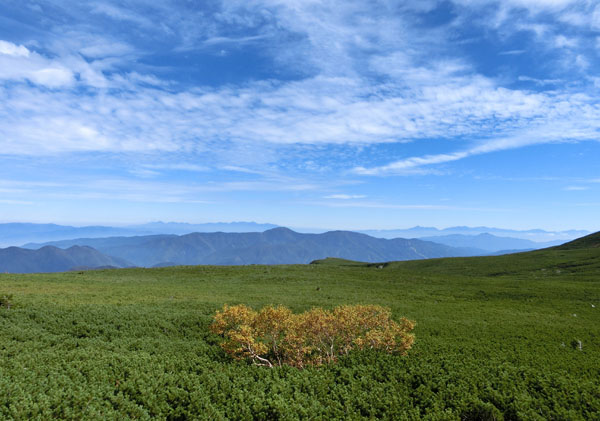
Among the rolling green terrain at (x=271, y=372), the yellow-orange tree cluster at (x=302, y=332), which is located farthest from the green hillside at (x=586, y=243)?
the yellow-orange tree cluster at (x=302, y=332)

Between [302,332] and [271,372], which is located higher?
[302,332]

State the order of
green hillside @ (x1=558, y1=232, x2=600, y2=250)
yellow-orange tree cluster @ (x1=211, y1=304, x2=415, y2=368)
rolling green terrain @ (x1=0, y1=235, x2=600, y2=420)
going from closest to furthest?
rolling green terrain @ (x1=0, y1=235, x2=600, y2=420)
yellow-orange tree cluster @ (x1=211, y1=304, x2=415, y2=368)
green hillside @ (x1=558, y1=232, x2=600, y2=250)

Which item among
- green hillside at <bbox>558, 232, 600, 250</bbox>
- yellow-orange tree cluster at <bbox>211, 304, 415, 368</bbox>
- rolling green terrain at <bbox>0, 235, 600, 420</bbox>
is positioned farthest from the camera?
green hillside at <bbox>558, 232, 600, 250</bbox>

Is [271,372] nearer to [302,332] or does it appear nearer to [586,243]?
[302,332]

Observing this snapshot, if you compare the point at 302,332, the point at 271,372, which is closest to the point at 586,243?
the point at 302,332

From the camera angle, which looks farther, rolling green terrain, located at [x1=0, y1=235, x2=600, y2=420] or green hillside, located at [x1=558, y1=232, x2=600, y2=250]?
green hillside, located at [x1=558, y1=232, x2=600, y2=250]

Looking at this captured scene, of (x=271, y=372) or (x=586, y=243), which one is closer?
(x=271, y=372)

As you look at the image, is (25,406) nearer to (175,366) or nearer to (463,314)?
(175,366)

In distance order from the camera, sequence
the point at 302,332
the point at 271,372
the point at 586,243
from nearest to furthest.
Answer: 1. the point at 271,372
2. the point at 302,332
3. the point at 586,243

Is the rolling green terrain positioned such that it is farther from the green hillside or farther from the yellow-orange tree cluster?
the green hillside

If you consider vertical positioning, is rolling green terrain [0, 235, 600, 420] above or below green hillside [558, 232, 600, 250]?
below

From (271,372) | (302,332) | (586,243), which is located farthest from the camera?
(586,243)

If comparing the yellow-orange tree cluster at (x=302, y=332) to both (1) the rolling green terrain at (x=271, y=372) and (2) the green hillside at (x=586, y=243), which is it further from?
(2) the green hillside at (x=586, y=243)

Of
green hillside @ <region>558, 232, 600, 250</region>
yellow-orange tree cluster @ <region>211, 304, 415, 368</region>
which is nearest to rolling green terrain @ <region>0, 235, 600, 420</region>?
yellow-orange tree cluster @ <region>211, 304, 415, 368</region>
